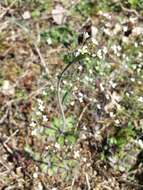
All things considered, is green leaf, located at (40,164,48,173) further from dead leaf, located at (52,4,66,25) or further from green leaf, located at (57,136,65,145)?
dead leaf, located at (52,4,66,25)

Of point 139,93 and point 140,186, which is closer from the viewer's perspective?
point 140,186

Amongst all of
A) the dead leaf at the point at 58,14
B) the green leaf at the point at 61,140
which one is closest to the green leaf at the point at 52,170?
the green leaf at the point at 61,140

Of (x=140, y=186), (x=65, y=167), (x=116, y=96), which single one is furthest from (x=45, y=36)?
(x=140, y=186)

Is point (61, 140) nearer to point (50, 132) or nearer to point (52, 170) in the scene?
point (50, 132)

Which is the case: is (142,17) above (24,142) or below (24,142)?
above

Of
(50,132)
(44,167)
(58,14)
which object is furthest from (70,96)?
(58,14)

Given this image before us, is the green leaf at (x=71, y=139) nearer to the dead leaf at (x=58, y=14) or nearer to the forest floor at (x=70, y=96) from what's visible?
the forest floor at (x=70, y=96)

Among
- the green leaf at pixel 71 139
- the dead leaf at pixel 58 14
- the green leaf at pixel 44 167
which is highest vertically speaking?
the dead leaf at pixel 58 14

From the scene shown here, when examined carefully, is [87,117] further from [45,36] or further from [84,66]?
[45,36]

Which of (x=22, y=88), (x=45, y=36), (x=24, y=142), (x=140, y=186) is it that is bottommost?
(x=140, y=186)
